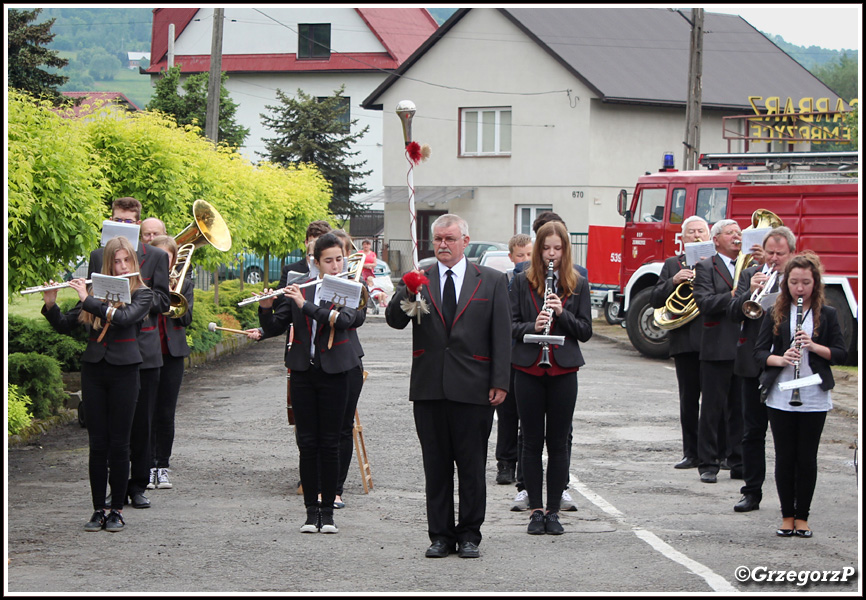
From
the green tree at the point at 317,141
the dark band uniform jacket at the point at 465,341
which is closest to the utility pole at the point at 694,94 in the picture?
the dark band uniform jacket at the point at 465,341

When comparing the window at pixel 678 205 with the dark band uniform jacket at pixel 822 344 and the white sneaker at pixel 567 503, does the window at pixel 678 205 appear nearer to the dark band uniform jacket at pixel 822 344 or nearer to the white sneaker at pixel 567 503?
the white sneaker at pixel 567 503

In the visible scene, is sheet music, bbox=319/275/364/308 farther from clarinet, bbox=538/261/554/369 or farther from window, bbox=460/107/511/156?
window, bbox=460/107/511/156

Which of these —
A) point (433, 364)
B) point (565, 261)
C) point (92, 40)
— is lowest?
point (433, 364)

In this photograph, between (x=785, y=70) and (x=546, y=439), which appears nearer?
(x=546, y=439)

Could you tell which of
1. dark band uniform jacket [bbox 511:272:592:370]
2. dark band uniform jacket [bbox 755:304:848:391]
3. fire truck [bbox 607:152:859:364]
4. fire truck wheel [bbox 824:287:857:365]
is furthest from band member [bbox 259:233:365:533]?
fire truck wheel [bbox 824:287:857:365]

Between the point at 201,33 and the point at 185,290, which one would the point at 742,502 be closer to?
the point at 185,290

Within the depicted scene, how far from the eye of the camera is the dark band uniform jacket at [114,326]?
6.97 m

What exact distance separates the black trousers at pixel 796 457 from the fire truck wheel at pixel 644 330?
36.8ft

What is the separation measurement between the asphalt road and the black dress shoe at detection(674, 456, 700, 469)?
136mm

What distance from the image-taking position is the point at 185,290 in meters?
8.77

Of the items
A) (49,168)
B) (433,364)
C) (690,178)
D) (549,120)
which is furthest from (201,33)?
(433,364)

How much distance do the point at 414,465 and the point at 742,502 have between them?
2.85 metres

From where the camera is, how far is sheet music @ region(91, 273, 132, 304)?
22.7 feet

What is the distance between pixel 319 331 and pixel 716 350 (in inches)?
138
